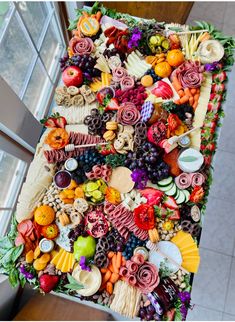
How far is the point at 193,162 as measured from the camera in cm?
192

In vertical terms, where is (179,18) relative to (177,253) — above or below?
above

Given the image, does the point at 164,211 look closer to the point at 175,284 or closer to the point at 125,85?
the point at 175,284

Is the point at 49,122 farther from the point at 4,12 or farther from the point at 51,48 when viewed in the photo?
the point at 51,48

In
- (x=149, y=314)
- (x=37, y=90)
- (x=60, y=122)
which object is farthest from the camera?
(x=37, y=90)

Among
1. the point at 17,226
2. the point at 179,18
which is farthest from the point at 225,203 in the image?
the point at 17,226

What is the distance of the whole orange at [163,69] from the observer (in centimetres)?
212

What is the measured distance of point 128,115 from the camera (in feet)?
6.47

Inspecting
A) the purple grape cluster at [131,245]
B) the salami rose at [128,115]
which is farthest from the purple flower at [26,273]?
the salami rose at [128,115]

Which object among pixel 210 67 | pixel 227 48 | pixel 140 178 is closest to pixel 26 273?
pixel 140 178

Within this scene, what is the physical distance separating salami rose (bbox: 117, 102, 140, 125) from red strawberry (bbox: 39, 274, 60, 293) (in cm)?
96

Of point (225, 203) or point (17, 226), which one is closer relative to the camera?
point (17, 226)

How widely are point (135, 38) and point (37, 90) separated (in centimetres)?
89

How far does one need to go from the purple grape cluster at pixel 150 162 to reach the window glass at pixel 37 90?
0.98 m

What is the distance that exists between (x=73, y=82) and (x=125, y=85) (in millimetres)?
338
